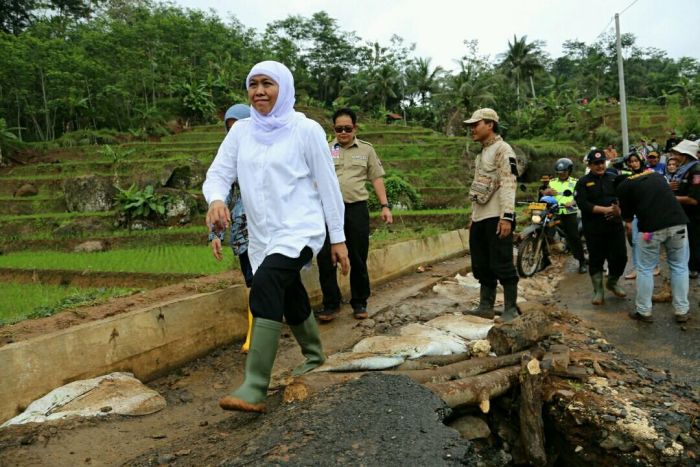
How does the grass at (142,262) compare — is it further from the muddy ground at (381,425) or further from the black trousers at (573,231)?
the black trousers at (573,231)

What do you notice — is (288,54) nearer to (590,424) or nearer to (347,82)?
(347,82)

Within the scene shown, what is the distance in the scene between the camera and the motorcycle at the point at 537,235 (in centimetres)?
737

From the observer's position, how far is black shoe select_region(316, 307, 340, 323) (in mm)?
4691

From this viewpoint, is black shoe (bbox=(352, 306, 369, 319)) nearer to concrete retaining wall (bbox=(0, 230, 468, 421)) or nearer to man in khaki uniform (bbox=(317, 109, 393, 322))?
man in khaki uniform (bbox=(317, 109, 393, 322))

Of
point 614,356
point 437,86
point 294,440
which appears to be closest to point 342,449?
point 294,440

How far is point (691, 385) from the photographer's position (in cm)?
349

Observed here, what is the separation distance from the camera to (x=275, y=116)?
2.81 meters

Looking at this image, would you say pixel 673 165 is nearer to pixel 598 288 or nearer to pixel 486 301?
pixel 598 288

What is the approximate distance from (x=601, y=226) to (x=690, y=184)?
1.05 metres

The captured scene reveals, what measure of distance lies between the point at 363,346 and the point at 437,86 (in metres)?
48.9

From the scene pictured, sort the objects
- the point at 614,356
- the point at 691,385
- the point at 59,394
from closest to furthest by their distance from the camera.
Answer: the point at 59,394, the point at 691,385, the point at 614,356

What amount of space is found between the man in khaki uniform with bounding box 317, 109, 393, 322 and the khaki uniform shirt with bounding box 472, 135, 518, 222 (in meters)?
0.84

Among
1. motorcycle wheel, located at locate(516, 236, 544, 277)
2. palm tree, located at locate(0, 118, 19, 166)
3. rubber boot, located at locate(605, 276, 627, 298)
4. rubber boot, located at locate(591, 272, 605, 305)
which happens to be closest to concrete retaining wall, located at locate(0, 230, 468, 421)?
rubber boot, located at locate(591, 272, 605, 305)

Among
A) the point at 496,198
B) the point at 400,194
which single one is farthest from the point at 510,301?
the point at 400,194
